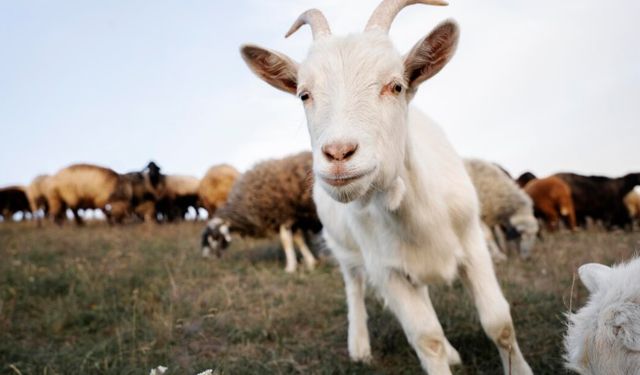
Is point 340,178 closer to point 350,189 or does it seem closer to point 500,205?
point 350,189

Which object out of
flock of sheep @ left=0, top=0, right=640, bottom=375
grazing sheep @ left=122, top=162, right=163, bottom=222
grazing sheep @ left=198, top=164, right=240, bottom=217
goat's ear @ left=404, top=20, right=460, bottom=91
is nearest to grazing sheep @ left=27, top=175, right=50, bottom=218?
grazing sheep @ left=122, top=162, right=163, bottom=222

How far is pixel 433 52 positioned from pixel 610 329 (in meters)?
1.58

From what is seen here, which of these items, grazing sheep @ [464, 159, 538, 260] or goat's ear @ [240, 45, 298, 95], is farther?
grazing sheep @ [464, 159, 538, 260]

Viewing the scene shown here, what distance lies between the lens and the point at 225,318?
17.1 ft

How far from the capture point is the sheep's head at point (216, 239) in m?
9.48

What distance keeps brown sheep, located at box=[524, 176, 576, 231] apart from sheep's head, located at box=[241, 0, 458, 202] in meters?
12.7

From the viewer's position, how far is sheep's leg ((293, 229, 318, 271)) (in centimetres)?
858

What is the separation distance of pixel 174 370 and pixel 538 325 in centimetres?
287

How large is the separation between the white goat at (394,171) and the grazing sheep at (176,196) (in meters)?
16.9

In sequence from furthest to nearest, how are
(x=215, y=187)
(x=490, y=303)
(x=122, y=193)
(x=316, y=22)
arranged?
1. (x=215, y=187)
2. (x=122, y=193)
3. (x=490, y=303)
4. (x=316, y=22)

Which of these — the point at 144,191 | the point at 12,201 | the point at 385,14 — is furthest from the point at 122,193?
the point at 385,14

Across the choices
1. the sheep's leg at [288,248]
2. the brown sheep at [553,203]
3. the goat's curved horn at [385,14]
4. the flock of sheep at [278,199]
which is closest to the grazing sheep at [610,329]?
the flock of sheep at [278,199]

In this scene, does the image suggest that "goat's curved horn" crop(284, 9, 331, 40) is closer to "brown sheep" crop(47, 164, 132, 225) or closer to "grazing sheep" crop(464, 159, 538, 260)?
"grazing sheep" crop(464, 159, 538, 260)

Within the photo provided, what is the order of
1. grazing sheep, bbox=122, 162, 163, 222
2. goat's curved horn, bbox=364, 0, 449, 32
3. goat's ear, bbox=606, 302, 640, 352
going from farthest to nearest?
grazing sheep, bbox=122, 162, 163, 222, goat's curved horn, bbox=364, 0, 449, 32, goat's ear, bbox=606, 302, 640, 352
